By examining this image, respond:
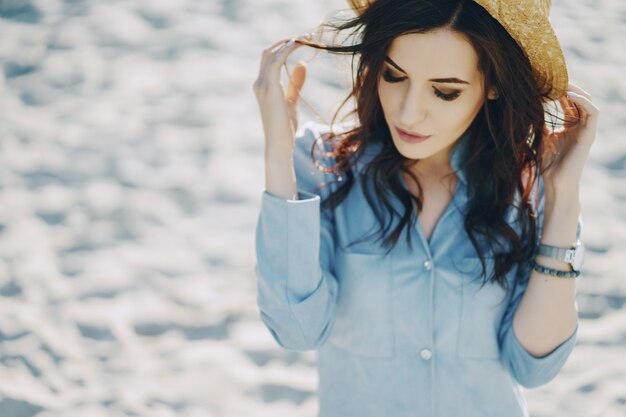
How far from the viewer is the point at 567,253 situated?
1.96 meters

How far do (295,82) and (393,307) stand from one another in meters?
0.58

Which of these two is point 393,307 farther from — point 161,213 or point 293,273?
point 161,213

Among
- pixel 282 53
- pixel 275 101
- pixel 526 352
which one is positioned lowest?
pixel 526 352

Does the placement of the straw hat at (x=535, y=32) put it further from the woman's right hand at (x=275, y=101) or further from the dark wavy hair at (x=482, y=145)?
the woman's right hand at (x=275, y=101)

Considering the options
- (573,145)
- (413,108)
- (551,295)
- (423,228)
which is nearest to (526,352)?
(551,295)

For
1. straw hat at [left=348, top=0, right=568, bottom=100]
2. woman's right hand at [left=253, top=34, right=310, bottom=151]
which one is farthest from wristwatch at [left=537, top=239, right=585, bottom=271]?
woman's right hand at [left=253, top=34, right=310, bottom=151]

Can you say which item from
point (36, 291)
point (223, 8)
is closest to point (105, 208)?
point (36, 291)

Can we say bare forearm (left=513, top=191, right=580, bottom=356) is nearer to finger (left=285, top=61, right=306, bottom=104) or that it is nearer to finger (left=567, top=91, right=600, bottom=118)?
finger (left=567, top=91, right=600, bottom=118)

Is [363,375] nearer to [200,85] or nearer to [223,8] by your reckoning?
[200,85]

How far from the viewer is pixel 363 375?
6.87 feet

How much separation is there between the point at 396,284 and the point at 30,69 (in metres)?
3.80

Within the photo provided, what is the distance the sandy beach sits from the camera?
11.2ft

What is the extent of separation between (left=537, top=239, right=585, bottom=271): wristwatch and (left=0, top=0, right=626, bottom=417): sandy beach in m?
0.67

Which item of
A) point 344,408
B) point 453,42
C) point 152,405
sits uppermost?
point 453,42
